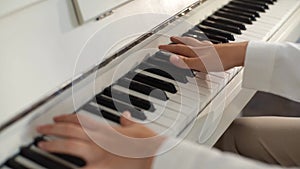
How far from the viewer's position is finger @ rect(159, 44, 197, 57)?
1036mm

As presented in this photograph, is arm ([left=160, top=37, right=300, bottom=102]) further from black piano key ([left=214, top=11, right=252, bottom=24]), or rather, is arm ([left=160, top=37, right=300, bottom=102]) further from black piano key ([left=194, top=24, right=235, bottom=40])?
black piano key ([left=214, top=11, right=252, bottom=24])

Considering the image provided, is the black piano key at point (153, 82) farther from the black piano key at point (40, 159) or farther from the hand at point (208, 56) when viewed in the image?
the black piano key at point (40, 159)

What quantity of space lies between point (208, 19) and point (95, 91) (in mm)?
496

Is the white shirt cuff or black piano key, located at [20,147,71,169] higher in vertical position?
black piano key, located at [20,147,71,169]

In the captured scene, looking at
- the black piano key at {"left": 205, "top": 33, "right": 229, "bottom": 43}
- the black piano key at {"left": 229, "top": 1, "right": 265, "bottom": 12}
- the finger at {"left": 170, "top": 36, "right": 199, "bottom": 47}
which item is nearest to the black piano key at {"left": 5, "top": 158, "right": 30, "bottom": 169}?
the finger at {"left": 170, "top": 36, "right": 199, "bottom": 47}

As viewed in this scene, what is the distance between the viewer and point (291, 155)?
3.54 feet

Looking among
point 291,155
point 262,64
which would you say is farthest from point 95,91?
point 291,155

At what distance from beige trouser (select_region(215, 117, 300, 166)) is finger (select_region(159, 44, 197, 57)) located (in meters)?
0.24

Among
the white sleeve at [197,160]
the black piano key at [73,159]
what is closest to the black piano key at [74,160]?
the black piano key at [73,159]

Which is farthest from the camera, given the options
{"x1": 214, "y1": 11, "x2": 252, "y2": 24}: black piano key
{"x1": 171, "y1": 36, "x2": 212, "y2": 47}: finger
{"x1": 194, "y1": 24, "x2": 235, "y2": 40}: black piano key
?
{"x1": 214, "y1": 11, "x2": 252, "y2": 24}: black piano key

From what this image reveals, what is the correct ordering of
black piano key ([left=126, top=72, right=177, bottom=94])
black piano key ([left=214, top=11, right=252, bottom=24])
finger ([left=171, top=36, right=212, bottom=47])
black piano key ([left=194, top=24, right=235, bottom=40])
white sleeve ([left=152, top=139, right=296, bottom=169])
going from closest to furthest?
white sleeve ([left=152, top=139, right=296, bottom=169]) → black piano key ([left=126, top=72, right=177, bottom=94]) → finger ([left=171, top=36, right=212, bottom=47]) → black piano key ([left=194, top=24, right=235, bottom=40]) → black piano key ([left=214, top=11, right=252, bottom=24])

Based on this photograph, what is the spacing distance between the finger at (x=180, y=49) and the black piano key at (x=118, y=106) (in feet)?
0.76

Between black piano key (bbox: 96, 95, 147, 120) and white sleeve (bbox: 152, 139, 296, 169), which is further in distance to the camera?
black piano key (bbox: 96, 95, 147, 120)

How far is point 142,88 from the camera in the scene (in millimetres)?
915
